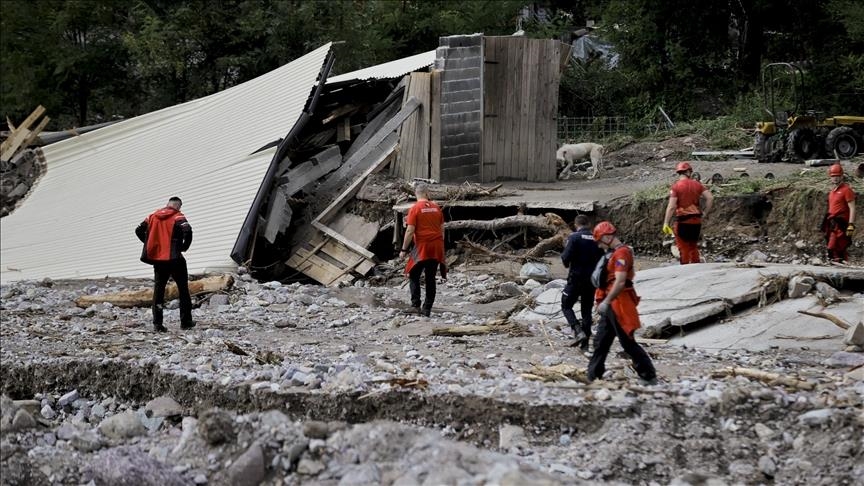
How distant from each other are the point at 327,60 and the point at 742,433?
1141 centimetres

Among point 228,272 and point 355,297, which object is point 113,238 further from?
A: point 355,297

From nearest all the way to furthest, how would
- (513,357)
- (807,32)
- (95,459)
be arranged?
(95,459) → (513,357) → (807,32)

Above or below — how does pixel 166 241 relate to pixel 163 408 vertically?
above

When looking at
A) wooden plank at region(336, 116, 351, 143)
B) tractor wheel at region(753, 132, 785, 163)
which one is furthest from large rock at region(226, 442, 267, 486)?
tractor wheel at region(753, 132, 785, 163)

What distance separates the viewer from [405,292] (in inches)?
533

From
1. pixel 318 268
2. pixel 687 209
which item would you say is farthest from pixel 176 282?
pixel 687 209

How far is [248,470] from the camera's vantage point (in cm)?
699

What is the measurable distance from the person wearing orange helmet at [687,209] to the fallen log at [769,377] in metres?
3.35

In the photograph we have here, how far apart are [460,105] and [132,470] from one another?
10.5m

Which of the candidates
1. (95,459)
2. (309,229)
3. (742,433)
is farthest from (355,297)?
(742,433)

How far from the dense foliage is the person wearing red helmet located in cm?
1544

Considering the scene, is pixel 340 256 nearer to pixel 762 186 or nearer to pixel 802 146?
pixel 762 186

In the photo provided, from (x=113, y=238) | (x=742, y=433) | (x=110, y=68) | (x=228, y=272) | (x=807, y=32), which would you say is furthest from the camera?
(x=110, y=68)

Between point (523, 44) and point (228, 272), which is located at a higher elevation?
point (523, 44)
